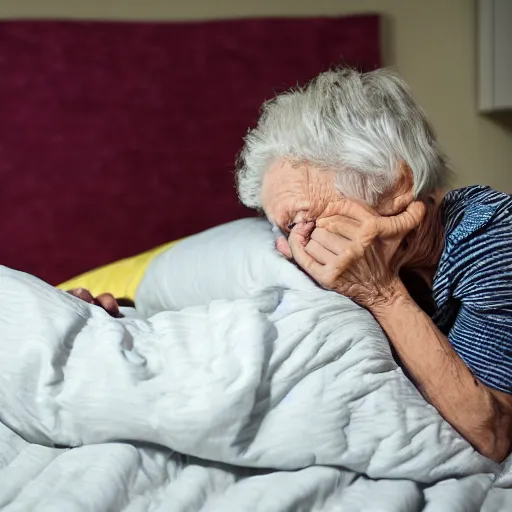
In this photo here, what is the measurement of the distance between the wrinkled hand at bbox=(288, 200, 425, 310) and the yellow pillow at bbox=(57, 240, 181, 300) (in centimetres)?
62

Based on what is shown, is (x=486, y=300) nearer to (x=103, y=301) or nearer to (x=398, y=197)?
(x=398, y=197)

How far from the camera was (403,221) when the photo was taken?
93cm

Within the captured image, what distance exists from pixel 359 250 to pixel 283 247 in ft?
0.64

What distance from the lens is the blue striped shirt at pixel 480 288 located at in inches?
36.1

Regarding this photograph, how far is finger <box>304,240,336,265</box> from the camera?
0.92 m

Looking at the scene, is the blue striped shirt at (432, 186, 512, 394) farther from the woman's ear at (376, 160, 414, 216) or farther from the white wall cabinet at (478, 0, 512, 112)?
the white wall cabinet at (478, 0, 512, 112)

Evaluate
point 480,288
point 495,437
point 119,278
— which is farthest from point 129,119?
point 495,437

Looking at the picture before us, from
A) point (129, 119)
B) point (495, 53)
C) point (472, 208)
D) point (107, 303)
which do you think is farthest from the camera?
point (495, 53)

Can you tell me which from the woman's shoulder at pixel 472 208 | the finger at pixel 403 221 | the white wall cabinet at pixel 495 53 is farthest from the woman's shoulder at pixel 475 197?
the white wall cabinet at pixel 495 53

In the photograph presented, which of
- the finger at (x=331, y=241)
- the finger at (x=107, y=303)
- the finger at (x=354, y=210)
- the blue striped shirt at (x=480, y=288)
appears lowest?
the finger at (x=107, y=303)

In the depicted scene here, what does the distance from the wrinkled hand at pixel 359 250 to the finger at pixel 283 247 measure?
0.11 meters

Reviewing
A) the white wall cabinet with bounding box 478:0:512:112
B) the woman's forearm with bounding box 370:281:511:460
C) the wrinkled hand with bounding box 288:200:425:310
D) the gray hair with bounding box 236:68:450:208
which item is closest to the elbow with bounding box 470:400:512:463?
the woman's forearm with bounding box 370:281:511:460

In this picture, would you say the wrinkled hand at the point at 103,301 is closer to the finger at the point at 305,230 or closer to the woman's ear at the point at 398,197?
the finger at the point at 305,230

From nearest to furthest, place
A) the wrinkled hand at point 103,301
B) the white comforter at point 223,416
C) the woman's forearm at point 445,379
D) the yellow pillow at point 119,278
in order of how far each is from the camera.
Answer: the white comforter at point 223,416 → the woman's forearm at point 445,379 → the wrinkled hand at point 103,301 → the yellow pillow at point 119,278
